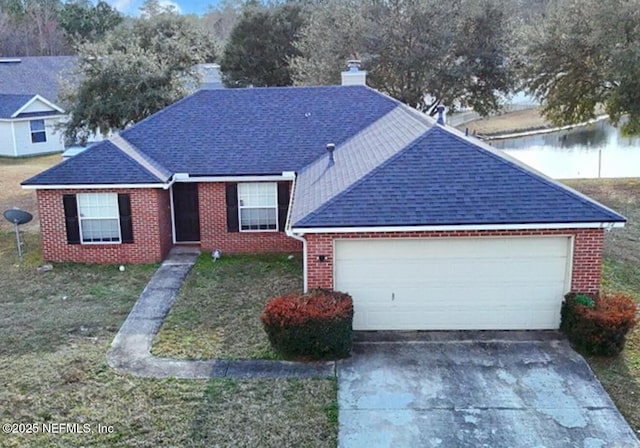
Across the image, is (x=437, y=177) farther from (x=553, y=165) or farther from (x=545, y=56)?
(x=553, y=165)

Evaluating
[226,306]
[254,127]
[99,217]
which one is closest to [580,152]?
[254,127]

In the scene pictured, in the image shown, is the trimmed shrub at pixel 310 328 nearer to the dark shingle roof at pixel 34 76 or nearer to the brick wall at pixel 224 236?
the brick wall at pixel 224 236

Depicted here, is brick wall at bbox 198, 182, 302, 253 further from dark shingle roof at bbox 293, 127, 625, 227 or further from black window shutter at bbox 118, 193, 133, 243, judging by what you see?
dark shingle roof at bbox 293, 127, 625, 227

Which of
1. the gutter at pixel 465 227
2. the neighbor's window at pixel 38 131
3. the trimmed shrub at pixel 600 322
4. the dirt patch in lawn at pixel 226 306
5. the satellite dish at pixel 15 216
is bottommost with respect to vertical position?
the dirt patch in lawn at pixel 226 306

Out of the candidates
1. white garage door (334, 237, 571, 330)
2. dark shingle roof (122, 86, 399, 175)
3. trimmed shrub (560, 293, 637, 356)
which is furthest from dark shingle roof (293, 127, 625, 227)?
dark shingle roof (122, 86, 399, 175)

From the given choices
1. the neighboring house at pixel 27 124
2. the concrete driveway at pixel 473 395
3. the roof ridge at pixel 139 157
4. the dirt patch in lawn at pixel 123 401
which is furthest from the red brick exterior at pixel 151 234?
the neighboring house at pixel 27 124
